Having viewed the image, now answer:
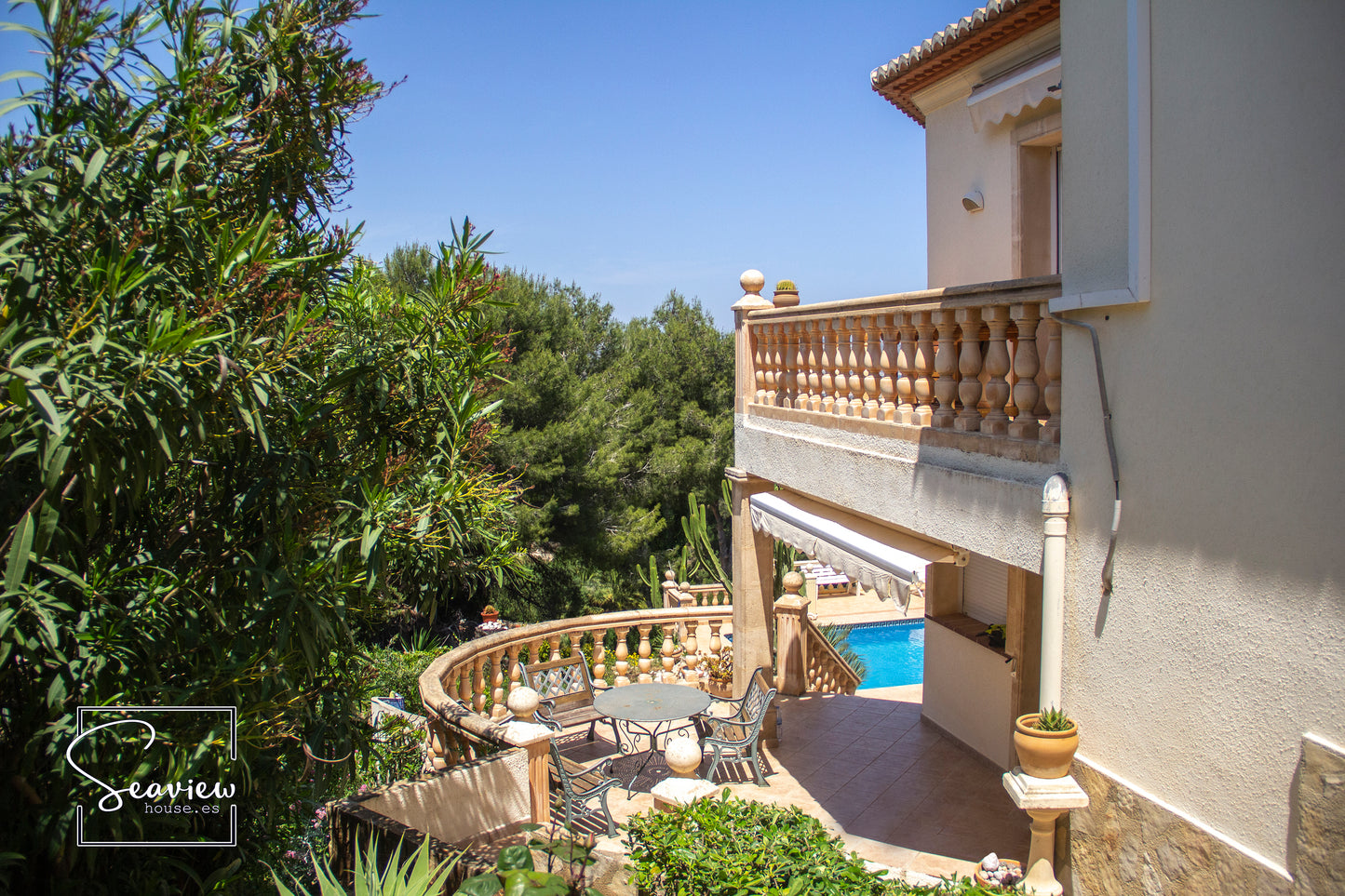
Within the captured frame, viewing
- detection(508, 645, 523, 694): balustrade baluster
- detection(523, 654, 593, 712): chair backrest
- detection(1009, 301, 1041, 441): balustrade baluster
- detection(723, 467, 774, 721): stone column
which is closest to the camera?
detection(1009, 301, 1041, 441): balustrade baluster

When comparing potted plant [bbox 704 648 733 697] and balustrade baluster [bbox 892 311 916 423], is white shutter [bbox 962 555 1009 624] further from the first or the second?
balustrade baluster [bbox 892 311 916 423]

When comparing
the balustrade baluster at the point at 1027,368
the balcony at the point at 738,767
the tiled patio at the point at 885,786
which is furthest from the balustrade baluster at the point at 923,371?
the tiled patio at the point at 885,786

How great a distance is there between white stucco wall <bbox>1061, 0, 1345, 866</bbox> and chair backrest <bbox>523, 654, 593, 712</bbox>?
780 centimetres

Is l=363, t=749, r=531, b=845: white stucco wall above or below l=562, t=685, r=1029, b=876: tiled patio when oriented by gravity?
above

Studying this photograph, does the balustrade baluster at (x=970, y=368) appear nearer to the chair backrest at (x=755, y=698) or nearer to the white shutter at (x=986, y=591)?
the chair backrest at (x=755, y=698)

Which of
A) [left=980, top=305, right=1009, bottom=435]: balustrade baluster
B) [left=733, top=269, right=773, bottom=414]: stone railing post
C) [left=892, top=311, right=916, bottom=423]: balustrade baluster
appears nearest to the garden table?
[left=733, top=269, right=773, bottom=414]: stone railing post

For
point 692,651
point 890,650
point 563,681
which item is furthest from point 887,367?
point 890,650

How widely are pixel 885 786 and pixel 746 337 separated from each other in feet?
17.6

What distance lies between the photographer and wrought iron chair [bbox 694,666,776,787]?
922 centimetres

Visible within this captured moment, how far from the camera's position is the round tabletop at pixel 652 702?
9.34 m

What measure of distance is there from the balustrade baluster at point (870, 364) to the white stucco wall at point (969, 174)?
12.2ft

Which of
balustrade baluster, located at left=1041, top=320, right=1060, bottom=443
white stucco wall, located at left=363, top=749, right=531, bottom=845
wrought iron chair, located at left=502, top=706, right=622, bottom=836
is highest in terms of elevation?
balustrade baluster, located at left=1041, top=320, right=1060, bottom=443

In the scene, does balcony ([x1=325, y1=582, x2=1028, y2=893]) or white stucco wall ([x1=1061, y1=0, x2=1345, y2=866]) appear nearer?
white stucco wall ([x1=1061, y1=0, x2=1345, y2=866])

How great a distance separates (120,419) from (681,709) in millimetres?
7292
